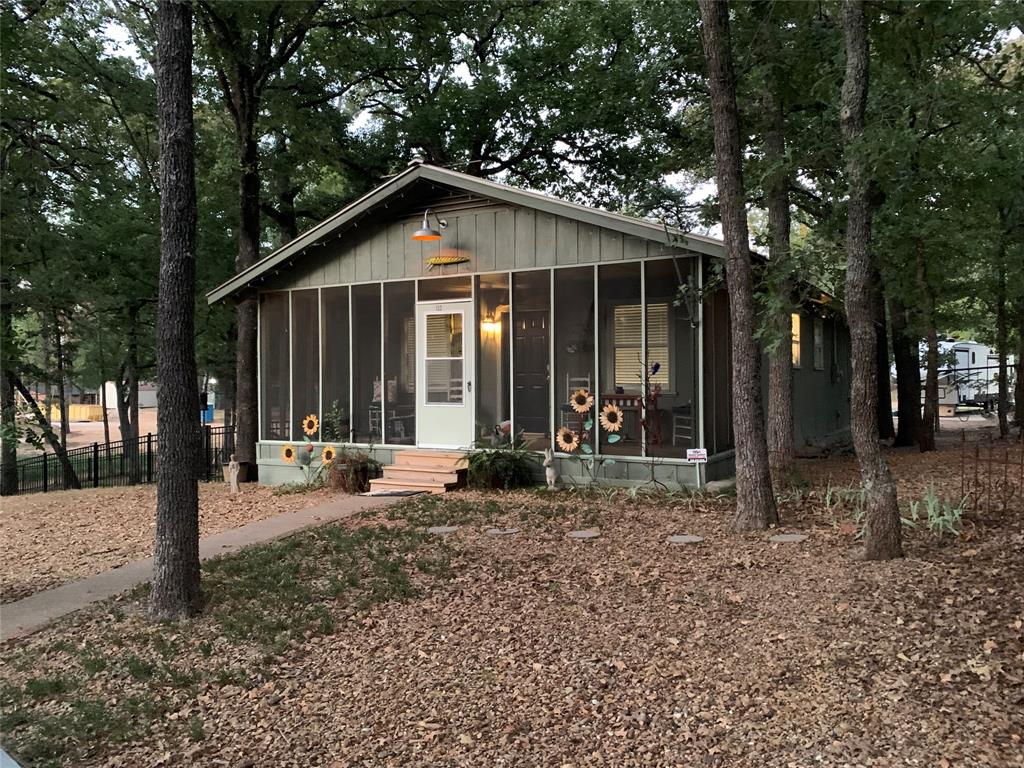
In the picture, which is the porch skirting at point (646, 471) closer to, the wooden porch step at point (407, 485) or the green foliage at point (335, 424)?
the wooden porch step at point (407, 485)

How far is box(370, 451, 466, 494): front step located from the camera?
931 centimetres

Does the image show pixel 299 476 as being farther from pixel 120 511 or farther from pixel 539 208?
pixel 539 208

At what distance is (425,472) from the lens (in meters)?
9.54

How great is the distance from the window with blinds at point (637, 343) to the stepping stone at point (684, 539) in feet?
9.15

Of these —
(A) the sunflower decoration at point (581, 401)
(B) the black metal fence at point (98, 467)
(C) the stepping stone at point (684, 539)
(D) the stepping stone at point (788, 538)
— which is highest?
(A) the sunflower decoration at point (581, 401)

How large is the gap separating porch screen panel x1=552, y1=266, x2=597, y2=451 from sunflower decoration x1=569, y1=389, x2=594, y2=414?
2.0 inches

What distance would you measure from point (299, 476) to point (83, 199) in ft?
27.6

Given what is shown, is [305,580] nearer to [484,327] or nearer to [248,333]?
[484,327]

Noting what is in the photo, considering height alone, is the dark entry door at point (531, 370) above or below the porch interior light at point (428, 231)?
below

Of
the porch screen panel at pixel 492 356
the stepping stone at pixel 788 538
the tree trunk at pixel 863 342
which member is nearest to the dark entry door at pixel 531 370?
the porch screen panel at pixel 492 356

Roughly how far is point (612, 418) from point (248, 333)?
22.7ft

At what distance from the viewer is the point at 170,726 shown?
334cm

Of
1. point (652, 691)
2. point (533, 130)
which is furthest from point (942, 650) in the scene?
point (533, 130)

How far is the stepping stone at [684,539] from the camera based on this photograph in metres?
6.02
